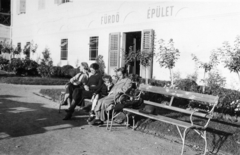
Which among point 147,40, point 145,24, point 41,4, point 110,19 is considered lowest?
point 147,40

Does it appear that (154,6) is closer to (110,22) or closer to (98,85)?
(110,22)

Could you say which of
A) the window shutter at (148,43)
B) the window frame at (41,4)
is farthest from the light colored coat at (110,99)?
the window frame at (41,4)

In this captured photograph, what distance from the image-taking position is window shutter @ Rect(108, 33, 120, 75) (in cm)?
1227


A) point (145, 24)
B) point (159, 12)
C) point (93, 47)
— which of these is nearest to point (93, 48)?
point (93, 47)

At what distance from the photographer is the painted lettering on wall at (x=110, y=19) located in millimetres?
12370

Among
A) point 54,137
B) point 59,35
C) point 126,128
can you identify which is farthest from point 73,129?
point 59,35

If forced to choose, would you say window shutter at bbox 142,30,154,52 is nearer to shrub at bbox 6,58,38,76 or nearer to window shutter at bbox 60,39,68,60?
window shutter at bbox 60,39,68,60

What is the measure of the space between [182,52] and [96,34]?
17.5ft

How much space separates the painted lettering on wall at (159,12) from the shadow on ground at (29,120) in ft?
17.7

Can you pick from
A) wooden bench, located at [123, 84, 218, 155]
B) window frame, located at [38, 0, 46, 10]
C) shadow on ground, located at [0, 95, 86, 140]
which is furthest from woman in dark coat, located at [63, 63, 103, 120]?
window frame, located at [38, 0, 46, 10]

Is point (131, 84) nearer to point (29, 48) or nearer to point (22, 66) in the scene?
point (22, 66)

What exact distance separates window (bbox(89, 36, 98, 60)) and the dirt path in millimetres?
7553

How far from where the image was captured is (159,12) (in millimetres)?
10383

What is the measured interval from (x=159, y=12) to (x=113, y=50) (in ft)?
9.75
